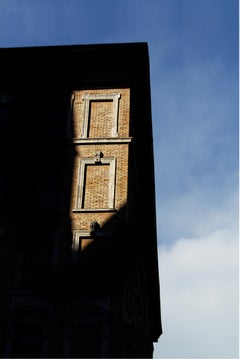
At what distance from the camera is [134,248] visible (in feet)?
61.9

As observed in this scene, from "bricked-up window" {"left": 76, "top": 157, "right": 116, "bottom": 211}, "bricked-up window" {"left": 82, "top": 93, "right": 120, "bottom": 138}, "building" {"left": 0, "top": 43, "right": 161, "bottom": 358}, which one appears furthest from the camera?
"bricked-up window" {"left": 82, "top": 93, "right": 120, "bottom": 138}

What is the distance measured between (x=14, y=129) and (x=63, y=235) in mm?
5238

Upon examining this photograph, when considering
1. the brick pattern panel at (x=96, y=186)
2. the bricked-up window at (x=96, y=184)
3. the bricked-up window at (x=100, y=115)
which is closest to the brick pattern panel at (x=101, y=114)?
the bricked-up window at (x=100, y=115)

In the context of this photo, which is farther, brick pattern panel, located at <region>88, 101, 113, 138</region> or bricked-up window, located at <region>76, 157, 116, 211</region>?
brick pattern panel, located at <region>88, 101, 113, 138</region>

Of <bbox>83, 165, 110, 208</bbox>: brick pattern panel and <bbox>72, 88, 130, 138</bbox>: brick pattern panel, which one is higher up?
<bbox>72, 88, 130, 138</bbox>: brick pattern panel

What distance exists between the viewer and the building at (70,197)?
50.3 ft

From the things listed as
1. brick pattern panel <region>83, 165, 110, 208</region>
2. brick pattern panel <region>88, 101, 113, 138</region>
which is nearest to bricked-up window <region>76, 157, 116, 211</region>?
brick pattern panel <region>83, 165, 110, 208</region>

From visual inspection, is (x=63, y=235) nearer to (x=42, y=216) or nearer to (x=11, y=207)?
(x=42, y=216)

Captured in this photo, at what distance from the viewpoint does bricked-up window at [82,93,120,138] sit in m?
19.3

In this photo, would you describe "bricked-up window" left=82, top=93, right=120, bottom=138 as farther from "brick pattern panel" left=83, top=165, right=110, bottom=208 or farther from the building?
"brick pattern panel" left=83, top=165, right=110, bottom=208

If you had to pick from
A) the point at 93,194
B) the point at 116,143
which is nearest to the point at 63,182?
the point at 93,194

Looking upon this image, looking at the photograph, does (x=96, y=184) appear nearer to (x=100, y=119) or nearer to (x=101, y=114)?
(x=100, y=119)

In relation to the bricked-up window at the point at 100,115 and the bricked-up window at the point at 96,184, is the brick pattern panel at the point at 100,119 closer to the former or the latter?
the bricked-up window at the point at 100,115

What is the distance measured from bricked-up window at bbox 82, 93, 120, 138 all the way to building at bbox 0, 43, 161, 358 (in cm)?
4
